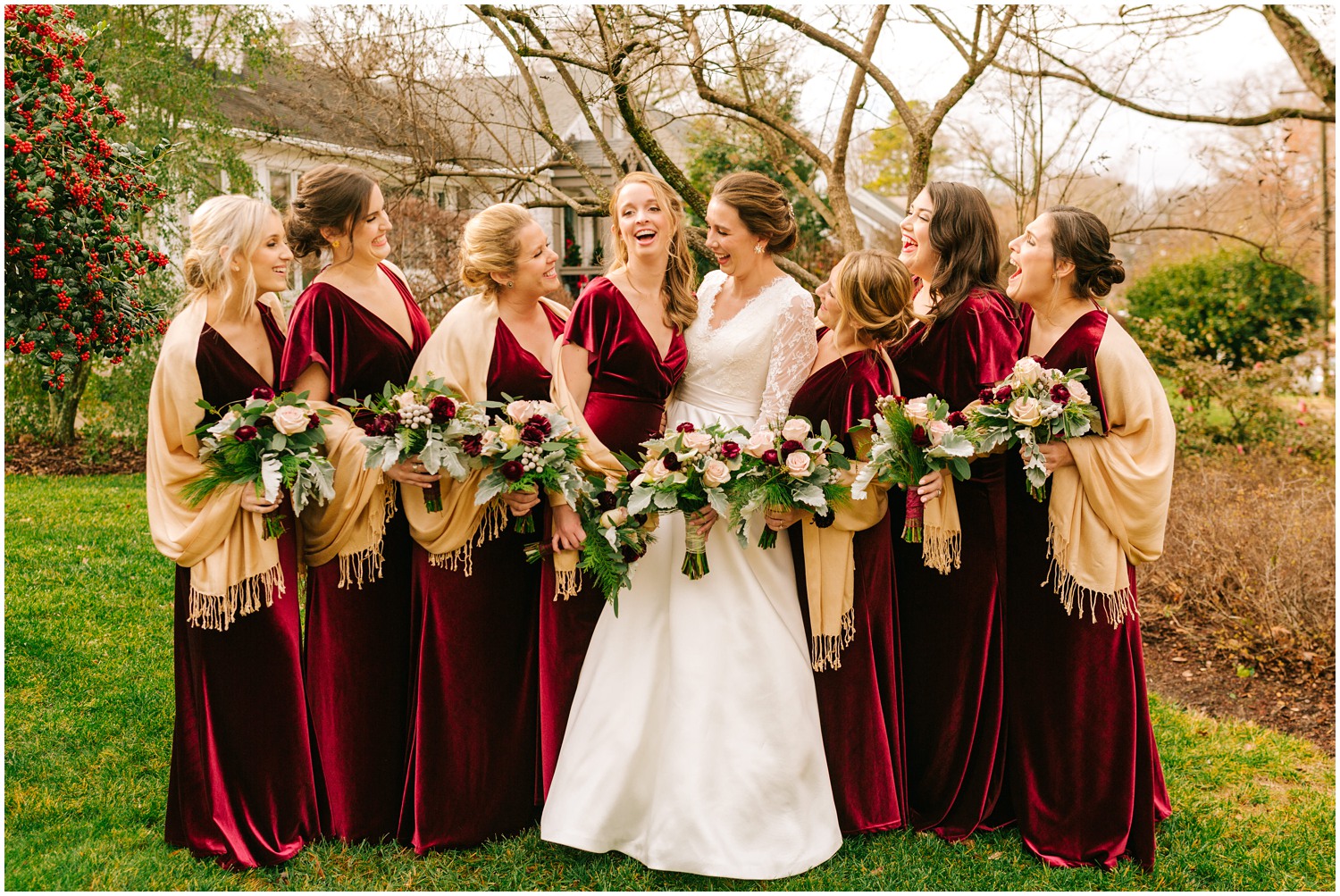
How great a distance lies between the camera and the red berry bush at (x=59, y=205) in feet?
20.8

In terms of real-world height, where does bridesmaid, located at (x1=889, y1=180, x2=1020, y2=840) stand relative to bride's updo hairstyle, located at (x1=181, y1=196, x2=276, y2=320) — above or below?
below

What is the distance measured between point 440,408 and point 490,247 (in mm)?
815

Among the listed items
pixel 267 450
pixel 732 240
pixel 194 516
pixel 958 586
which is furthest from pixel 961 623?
pixel 194 516

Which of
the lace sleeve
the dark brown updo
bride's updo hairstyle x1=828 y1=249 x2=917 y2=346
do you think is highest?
the dark brown updo

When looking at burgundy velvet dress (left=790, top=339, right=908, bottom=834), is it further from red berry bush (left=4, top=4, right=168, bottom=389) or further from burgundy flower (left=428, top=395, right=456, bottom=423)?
red berry bush (left=4, top=4, right=168, bottom=389)

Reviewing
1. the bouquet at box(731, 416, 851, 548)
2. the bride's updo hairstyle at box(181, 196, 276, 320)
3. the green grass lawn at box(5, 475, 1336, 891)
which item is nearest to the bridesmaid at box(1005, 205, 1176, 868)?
the green grass lawn at box(5, 475, 1336, 891)

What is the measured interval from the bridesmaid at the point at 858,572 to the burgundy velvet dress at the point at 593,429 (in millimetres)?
589

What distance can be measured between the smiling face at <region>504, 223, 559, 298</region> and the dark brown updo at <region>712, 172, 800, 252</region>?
0.76 metres

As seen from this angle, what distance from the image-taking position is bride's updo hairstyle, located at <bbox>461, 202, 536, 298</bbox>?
4.31 meters

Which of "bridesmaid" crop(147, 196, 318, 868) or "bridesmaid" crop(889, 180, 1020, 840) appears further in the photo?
"bridesmaid" crop(889, 180, 1020, 840)

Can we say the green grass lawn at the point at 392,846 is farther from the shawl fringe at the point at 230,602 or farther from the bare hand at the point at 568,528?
the bare hand at the point at 568,528

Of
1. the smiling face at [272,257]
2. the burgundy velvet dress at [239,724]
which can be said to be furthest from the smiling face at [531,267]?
the burgundy velvet dress at [239,724]

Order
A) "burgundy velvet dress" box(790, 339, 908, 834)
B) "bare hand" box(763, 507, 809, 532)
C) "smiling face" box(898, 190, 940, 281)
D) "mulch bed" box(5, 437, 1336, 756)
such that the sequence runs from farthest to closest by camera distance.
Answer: "mulch bed" box(5, 437, 1336, 756) < "smiling face" box(898, 190, 940, 281) < "burgundy velvet dress" box(790, 339, 908, 834) < "bare hand" box(763, 507, 809, 532)

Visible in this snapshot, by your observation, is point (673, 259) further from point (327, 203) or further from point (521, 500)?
point (327, 203)
